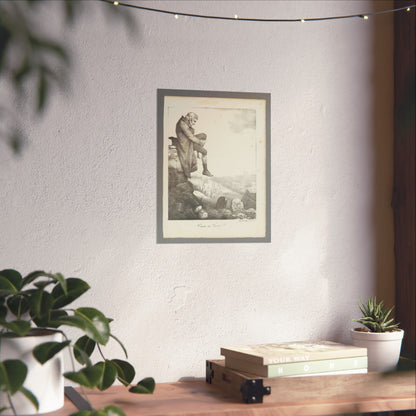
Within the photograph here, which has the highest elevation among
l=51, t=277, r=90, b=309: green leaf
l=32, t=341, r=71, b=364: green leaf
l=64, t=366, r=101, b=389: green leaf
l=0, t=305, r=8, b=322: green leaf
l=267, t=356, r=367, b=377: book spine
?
l=51, t=277, r=90, b=309: green leaf

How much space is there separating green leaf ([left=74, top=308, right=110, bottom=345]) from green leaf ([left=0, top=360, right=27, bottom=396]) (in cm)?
18

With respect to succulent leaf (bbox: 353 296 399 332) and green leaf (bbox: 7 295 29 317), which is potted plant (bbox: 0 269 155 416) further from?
succulent leaf (bbox: 353 296 399 332)

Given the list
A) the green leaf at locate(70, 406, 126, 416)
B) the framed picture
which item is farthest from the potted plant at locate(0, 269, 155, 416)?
the framed picture

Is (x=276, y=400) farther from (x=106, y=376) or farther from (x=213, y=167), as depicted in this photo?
(x=213, y=167)

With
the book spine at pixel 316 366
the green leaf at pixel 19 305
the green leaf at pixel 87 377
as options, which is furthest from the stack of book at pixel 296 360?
the green leaf at pixel 19 305

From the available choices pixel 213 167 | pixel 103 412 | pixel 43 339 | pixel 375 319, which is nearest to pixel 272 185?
pixel 213 167

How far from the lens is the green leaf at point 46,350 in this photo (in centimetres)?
144

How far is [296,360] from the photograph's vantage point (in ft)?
5.72

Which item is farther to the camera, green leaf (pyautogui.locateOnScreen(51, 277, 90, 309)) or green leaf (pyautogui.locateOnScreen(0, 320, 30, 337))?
green leaf (pyautogui.locateOnScreen(51, 277, 90, 309))

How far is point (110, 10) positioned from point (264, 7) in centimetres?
154

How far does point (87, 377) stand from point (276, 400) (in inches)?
23.0

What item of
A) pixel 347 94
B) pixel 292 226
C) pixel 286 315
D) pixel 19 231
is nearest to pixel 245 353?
pixel 286 315

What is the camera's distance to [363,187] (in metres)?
2.19

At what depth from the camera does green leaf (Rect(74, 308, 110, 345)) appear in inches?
57.1
